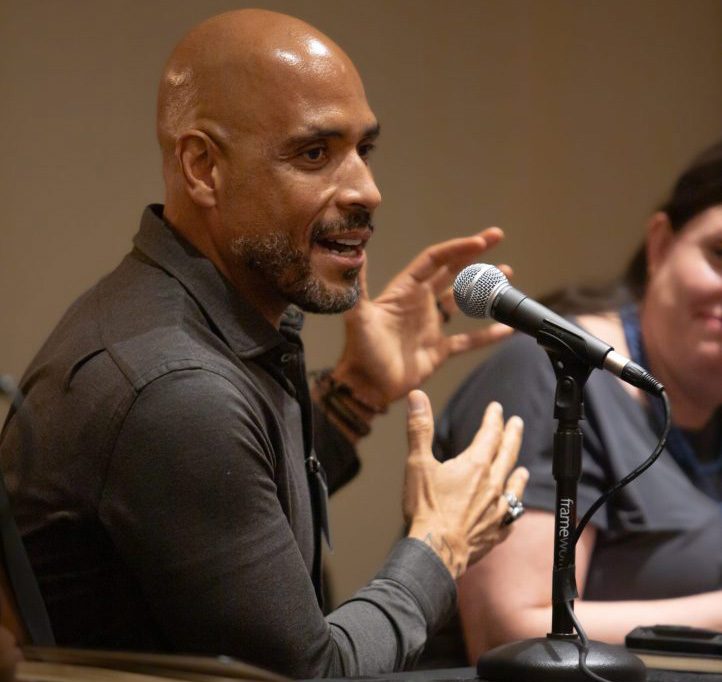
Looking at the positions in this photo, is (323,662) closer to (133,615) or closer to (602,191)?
(133,615)

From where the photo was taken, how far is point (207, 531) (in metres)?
1.35

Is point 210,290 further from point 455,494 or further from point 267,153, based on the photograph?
point 455,494

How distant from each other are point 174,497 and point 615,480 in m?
0.89

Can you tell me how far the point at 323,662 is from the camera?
1386mm

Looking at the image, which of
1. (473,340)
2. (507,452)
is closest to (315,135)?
(507,452)

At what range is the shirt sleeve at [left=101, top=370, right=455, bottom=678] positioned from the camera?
4.40 ft

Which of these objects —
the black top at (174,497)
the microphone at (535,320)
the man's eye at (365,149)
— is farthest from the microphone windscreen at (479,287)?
the man's eye at (365,149)

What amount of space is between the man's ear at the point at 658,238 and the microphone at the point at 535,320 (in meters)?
0.91

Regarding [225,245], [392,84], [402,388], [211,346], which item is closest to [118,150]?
[392,84]

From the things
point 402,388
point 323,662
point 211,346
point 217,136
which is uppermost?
point 217,136

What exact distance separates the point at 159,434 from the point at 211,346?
0.61ft

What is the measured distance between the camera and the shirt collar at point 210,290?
1555mm

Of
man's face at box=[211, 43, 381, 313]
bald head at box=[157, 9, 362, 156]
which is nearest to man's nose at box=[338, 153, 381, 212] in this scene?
man's face at box=[211, 43, 381, 313]

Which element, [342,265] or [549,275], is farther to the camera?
[549,275]
